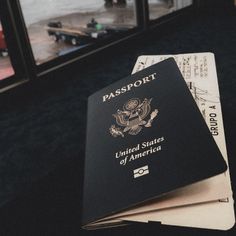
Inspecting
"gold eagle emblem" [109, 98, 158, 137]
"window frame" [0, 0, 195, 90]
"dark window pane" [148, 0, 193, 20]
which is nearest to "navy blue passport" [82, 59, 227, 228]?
"gold eagle emblem" [109, 98, 158, 137]

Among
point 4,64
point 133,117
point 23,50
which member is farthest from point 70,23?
point 133,117

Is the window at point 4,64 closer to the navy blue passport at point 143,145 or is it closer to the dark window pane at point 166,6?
the dark window pane at point 166,6

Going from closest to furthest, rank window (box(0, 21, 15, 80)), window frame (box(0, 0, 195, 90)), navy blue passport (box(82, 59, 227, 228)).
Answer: navy blue passport (box(82, 59, 227, 228)), window frame (box(0, 0, 195, 90)), window (box(0, 21, 15, 80))

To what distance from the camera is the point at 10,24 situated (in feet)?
6.24

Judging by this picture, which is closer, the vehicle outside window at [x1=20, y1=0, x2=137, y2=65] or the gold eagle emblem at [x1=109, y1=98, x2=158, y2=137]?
the gold eagle emblem at [x1=109, y1=98, x2=158, y2=137]

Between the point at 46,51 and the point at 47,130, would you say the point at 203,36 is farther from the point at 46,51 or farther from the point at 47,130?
the point at 47,130

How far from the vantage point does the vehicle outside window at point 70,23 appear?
8.37 ft

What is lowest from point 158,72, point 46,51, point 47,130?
point 47,130

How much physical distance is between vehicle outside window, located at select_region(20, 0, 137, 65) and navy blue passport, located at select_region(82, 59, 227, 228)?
1.89m

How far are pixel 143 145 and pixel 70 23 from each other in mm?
2570

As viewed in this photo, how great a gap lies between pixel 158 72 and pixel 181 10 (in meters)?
2.69

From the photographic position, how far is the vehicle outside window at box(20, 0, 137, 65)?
8.37 ft

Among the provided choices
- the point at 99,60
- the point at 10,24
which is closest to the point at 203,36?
the point at 99,60

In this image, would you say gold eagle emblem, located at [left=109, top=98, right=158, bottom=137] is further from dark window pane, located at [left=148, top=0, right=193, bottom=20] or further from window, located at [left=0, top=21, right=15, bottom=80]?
dark window pane, located at [left=148, top=0, right=193, bottom=20]
